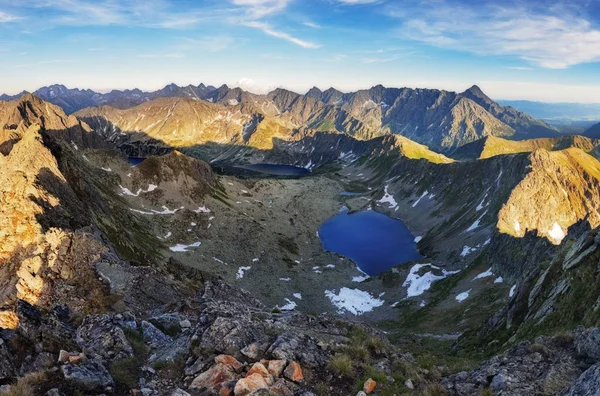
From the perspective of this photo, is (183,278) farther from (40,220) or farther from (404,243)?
(404,243)

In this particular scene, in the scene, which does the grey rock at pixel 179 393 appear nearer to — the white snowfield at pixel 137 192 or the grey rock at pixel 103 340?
the grey rock at pixel 103 340

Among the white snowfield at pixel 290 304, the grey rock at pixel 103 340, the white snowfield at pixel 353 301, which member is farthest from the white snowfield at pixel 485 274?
the grey rock at pixel 103 340

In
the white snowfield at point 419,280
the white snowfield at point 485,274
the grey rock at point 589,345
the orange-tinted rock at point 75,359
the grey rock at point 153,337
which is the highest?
the orange-tinted rock at point 75,359

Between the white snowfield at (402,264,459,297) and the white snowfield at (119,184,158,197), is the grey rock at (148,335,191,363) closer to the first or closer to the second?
the white snowfield at (402,264,459,297)

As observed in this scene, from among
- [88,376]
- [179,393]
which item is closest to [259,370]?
[179,393]

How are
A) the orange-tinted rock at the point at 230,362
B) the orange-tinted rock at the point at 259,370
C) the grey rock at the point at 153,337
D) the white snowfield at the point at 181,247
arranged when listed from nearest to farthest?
1. the orange-tinted rock at the point at 259,370
2. the orange-tinted rock at the point at 230,362
3. the grey rock at the point at 153,337
4. the white snowfield at the point at 181,247

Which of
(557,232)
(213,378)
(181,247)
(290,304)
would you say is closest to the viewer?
(213,378)

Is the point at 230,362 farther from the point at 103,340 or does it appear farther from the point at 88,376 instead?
the point at 103,340

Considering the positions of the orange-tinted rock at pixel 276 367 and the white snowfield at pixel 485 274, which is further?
the white snowfield at pixel 485 274
